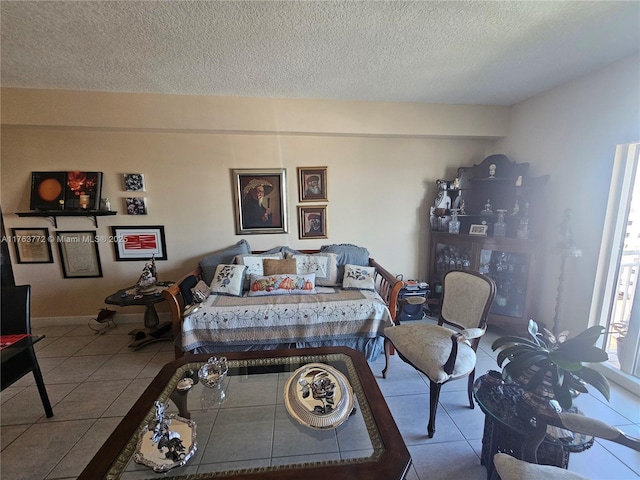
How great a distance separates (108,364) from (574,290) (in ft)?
14.5

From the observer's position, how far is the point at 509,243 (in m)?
2.74

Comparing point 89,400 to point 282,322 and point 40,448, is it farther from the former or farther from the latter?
point 282,322

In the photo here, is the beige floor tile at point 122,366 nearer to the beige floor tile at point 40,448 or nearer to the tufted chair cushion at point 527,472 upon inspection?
the beige floor tile at point 40,448

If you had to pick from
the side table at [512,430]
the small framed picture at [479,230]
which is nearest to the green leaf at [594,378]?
the side table at [512,430]

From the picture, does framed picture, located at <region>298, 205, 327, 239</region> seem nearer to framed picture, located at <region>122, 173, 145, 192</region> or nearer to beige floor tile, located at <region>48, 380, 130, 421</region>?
framed picture, located at <region>122, 173, 145, 192</region>

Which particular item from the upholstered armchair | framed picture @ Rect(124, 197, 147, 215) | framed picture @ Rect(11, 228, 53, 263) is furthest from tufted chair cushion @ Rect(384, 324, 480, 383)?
framed picture @ Rect(11, 228, 53, 263)

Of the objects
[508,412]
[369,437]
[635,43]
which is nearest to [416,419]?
[508,412]

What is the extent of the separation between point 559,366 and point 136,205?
3790 millimetres

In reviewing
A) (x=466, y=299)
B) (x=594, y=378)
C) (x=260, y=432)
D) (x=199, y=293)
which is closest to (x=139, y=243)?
(x=199, y=293)

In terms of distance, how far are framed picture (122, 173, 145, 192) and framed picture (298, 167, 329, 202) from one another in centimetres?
183

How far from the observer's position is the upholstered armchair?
161 cm

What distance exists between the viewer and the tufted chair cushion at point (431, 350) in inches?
63.3

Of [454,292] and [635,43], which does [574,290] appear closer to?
[454,292]

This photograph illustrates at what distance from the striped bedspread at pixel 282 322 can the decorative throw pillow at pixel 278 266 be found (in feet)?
1.80
